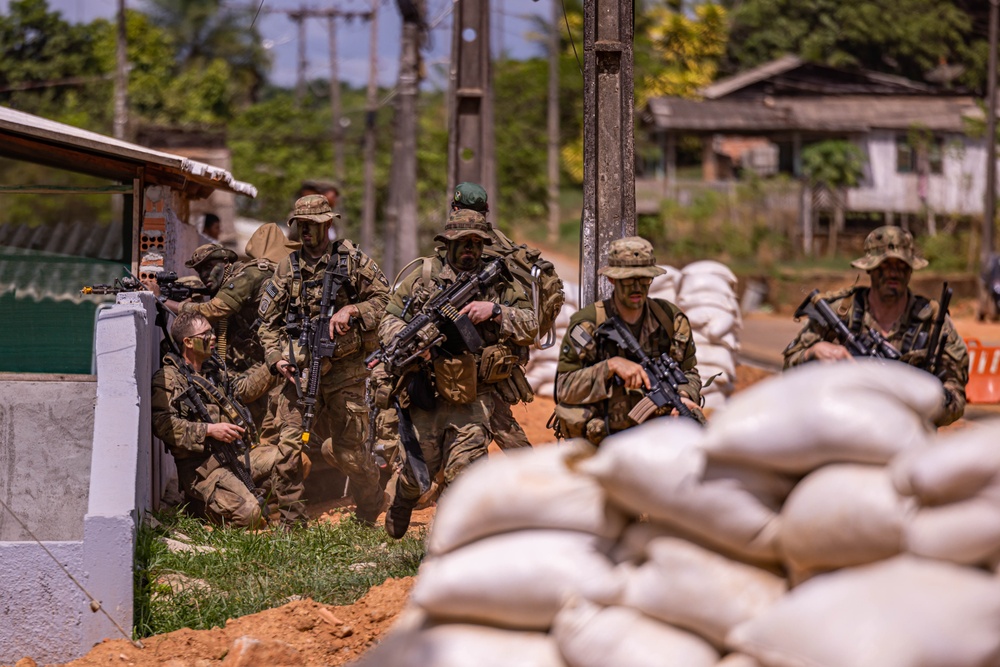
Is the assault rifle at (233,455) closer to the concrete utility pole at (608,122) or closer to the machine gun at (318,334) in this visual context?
the machine gun at (318,334)

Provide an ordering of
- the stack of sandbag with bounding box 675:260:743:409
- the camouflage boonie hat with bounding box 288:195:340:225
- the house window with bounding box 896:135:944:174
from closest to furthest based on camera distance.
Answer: the camouflage boonie hat with bounding box 288:195:340:225, the stack of sandbag with bounding box 675:260:743:409, the house window with bounding box 896:135:944:174

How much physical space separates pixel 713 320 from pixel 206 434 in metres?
6.57

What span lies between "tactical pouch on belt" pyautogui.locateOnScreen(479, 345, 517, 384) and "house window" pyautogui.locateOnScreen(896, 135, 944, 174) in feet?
105

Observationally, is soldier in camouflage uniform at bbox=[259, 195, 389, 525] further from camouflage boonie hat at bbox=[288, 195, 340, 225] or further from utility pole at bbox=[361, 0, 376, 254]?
utility pole at bbox=[361, 0, 376, 254]

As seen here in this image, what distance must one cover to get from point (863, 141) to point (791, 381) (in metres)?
34.6

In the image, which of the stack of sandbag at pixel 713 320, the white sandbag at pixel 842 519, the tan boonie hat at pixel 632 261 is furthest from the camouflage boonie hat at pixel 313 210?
the stack of sandbag at pixel 713 320

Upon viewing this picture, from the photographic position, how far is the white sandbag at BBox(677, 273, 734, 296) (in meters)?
13.2

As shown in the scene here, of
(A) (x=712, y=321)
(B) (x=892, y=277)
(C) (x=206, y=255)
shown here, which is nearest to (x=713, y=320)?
(A) (x=712, y=321)

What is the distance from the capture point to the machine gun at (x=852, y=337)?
5841mm

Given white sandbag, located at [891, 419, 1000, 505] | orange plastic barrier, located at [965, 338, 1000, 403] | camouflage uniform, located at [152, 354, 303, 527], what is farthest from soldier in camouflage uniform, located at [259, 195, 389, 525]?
orange plastic barrier, located at [965, 338, 1000, 403]

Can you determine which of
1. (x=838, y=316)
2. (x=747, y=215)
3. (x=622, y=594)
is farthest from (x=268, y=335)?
(x=747, y=215)

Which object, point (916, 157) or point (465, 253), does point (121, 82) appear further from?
point (916, 157)

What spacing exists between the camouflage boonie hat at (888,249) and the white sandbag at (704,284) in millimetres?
7275

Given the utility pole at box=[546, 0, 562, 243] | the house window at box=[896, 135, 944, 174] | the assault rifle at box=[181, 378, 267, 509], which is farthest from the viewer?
the utility pole at box=[546, 0, 562, 243]
